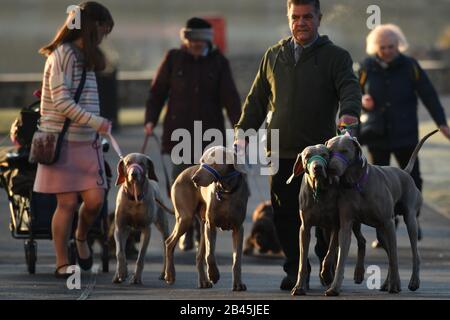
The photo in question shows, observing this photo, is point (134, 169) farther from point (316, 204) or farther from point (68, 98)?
point (316, 204)

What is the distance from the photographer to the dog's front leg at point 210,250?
11492 mm

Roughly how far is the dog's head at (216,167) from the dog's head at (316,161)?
83 cm

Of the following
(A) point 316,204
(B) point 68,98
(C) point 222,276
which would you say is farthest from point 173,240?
(A) point 316,204

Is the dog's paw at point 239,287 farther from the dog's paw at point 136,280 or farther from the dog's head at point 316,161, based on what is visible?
the dog's head at point 316,161

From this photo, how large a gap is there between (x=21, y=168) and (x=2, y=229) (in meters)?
4.27

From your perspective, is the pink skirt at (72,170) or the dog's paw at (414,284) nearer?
the dog's paw at (414,284)

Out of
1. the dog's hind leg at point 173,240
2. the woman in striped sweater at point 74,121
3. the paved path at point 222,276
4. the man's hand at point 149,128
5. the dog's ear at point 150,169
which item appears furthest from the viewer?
the man's hand at point 149,128

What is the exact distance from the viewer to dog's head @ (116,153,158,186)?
12.0m

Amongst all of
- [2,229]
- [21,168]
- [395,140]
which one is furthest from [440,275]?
[2,229]

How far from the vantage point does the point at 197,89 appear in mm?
14508

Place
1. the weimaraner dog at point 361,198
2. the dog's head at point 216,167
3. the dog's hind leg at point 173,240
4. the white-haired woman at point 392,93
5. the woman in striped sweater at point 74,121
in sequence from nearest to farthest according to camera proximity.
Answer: the weimaraner dog at point 361,198, the dog's head at point 216,167, the dog's hind leg at point 173,240, the woman in striped sweater at point 74,121, the white-haired woman at point 392,93

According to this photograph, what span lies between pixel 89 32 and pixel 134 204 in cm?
126

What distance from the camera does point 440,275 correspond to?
42.7 ft

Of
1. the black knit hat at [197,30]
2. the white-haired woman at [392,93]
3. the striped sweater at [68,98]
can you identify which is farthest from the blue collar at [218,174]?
the white-haired woman at [392,93]
